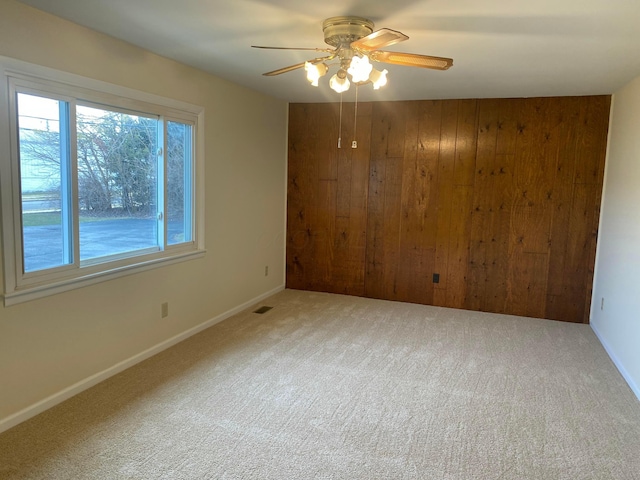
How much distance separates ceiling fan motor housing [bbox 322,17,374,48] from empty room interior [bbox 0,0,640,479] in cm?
2

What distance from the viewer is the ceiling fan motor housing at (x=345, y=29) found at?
7.59ft

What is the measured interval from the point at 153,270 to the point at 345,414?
1.78 m

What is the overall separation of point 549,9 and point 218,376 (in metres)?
2.88

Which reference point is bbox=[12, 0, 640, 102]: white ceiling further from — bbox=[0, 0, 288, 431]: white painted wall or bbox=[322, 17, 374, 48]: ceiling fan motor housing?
bbox=[0, 0, 288, 431]: white painted wall

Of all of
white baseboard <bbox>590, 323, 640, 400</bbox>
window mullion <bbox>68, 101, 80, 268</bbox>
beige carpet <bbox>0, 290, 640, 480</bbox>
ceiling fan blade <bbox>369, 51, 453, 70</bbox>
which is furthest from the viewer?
white baseboard <bbox>590, 323, 640, 400</bbox>

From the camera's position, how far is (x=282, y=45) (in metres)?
2.88

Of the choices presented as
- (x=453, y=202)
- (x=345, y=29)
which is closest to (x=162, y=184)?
(x=345, y=29)

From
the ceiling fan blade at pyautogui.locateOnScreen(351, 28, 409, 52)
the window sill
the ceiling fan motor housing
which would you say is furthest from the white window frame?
the ceiling fan blade at pyautogui.locateOnScreen(351, 28, 409, 52)

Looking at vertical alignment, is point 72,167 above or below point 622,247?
above

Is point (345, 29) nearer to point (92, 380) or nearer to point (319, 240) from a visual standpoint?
point (92, 380)

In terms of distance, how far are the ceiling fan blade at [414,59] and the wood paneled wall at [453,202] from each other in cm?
251

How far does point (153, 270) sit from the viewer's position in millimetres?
3354

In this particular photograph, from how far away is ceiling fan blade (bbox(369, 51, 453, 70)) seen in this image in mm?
2266

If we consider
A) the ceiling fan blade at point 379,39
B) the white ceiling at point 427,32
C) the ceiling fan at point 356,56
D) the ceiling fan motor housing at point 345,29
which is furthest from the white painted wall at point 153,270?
the ceiling fan blade at point 379,39
